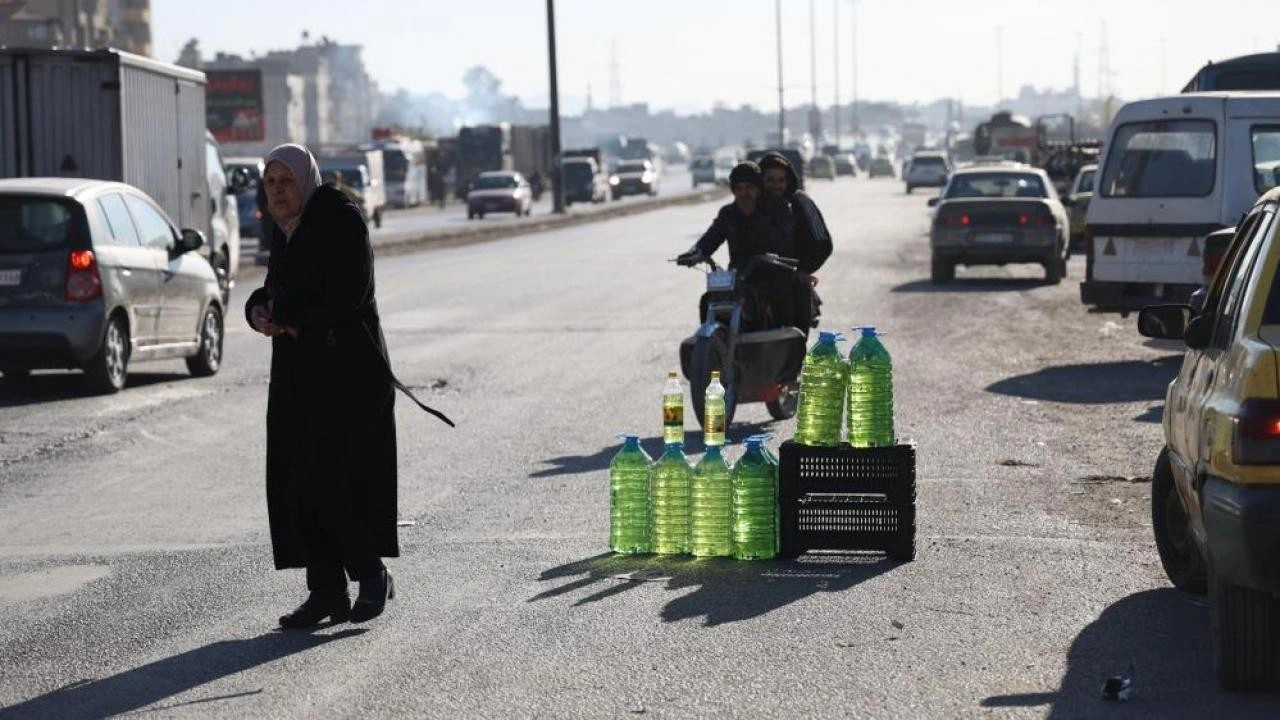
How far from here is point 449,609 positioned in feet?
26.7

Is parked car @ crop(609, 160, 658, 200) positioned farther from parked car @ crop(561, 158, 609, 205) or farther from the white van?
the white van

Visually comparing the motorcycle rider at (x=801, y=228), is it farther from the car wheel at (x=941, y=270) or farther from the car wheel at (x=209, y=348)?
the car wheel at (x=941, y=270)

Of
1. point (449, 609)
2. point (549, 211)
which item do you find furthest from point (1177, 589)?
point (549, 211)

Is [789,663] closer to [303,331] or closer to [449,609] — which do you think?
[449,609]

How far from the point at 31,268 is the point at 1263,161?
32.7 feet

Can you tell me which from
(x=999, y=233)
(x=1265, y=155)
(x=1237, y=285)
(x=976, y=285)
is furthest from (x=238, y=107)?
(x=1237, y=285)

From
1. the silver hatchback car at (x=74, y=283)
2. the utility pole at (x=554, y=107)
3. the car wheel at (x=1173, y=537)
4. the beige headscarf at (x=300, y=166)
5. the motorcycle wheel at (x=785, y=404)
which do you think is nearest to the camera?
the beige headscarf at (x=300, y=166)

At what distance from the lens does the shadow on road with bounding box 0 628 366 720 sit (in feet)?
21.8

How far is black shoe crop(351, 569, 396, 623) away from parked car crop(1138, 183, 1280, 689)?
288 cm

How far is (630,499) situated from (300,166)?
223cm

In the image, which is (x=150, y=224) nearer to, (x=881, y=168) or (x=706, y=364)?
(x=706, y=364)

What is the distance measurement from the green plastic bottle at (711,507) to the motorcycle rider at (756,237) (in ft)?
14.1

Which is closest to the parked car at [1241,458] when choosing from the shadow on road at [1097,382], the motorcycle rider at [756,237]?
A: the motorcycle rider at [756,237]

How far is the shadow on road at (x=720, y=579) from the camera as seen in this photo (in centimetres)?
813
